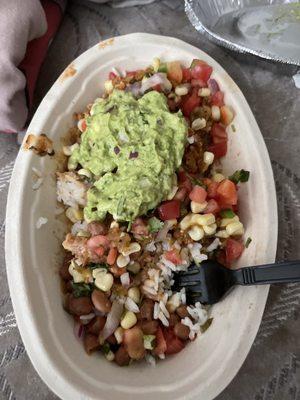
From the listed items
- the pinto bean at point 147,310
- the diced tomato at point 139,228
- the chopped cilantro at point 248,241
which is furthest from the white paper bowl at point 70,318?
the diced tomato at point 139,228

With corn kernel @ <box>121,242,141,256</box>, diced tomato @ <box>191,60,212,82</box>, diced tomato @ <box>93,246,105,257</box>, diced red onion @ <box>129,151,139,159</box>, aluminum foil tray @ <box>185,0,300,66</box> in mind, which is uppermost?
aluminum foil tray @ <box>185,0,300,66</box>

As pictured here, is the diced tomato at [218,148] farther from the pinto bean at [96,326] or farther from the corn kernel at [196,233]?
the pinto bean at [96,326]

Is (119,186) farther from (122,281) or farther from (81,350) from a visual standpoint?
(81,350)

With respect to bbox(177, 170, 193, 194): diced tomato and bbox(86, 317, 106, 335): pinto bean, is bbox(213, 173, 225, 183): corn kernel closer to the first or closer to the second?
→ bbox(177, 170, 193, 194): diced tomato

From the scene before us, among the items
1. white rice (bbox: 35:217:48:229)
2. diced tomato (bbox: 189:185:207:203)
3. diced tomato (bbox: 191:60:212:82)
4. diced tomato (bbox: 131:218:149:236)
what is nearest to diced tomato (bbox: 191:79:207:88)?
diced tomato (bbox: 191:60:212:82)

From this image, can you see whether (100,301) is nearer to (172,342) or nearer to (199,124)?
(172,342)
